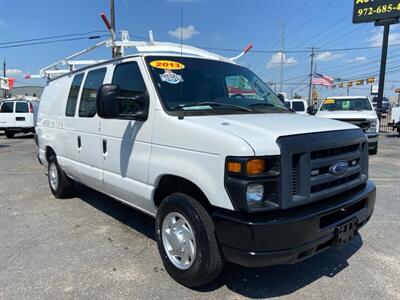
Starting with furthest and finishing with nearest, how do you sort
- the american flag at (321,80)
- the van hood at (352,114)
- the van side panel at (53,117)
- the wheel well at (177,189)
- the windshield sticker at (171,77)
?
the american flag at (321,80) < the van hood at (352,114) < the van side panel at (53,117) < the windshield sticker at (171,77) < the wheel well at (177,189)

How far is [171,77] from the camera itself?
12.3 ft

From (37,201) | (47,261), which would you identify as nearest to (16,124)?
(37,201)

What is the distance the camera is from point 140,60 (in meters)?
3.85

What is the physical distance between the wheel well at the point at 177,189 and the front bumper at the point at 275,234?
34 cm

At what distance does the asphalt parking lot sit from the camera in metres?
3.23

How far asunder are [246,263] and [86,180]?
3.05 metres

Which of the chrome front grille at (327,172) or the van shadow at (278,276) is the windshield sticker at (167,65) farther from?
the van shadow at (278,276)

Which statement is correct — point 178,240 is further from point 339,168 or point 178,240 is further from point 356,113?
point 356,113

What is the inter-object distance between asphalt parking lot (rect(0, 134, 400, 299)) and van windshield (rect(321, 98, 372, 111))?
26.8 feet

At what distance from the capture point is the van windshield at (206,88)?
3.59 m

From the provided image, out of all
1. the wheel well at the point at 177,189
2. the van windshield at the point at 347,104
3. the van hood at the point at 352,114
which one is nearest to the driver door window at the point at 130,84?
the wheel well at the point at 177,189

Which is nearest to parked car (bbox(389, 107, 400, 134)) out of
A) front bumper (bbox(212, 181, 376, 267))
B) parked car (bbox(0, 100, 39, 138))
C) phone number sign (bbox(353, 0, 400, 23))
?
phone number sign (bbox(353, 0, 400, 23))

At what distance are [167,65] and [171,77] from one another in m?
0.18

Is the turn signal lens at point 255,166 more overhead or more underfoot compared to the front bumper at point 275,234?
more overhead
